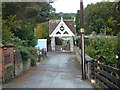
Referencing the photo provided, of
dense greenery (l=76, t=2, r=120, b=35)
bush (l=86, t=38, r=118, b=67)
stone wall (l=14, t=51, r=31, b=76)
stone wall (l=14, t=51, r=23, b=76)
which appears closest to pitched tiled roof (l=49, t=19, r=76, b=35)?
dense greenery (l=76, t=2, r=120, b=35)

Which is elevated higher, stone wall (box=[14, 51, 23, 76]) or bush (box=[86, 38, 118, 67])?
bush (box=[86, 38, 118, 67])

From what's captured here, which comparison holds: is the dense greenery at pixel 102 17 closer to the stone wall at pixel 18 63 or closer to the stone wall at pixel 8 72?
the stone wall at pixel 18 63

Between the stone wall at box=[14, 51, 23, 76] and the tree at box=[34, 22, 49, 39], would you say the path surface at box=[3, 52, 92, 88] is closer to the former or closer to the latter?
the stone wall at box=[14, 51, 23, 76]

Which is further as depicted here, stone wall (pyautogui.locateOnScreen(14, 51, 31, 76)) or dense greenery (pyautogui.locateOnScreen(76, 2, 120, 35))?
dense greenery (pyautogui.locateOnScreen(76, 2, 120, 35))

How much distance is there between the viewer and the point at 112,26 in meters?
44.0

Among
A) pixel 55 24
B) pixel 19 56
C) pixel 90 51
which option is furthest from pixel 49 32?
pixel 19 56

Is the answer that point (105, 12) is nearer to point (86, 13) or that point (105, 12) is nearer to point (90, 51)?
point (86, 13)

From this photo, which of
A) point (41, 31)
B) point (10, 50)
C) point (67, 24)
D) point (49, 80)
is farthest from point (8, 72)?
point (67, 24)

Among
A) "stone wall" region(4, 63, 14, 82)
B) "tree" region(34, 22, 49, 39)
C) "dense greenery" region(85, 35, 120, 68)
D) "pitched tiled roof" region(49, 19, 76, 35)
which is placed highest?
"pitched tiled roof" region(49, 19, 76, 35)

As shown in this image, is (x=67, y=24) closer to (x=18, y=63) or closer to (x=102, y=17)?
(x=102, y=17)

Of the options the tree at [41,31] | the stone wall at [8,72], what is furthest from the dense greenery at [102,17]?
the stone wall at [8,72]

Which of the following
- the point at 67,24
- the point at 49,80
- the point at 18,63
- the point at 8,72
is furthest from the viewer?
the point at 67,24

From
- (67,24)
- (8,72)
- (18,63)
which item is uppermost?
(67,24)

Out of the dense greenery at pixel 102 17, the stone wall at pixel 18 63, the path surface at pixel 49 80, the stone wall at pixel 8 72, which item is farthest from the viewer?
the dense greenery at pixel 102 17
